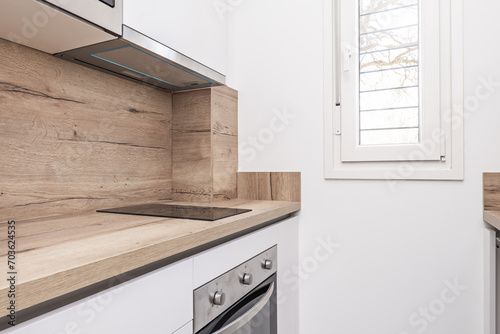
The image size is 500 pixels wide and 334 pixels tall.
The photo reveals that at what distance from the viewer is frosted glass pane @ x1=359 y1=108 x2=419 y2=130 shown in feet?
4.38

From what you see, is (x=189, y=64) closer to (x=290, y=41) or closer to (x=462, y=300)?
(x=290, y=41)

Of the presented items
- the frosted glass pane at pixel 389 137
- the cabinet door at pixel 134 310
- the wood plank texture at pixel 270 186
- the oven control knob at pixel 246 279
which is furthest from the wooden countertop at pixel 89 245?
the frosted glass pane at pixel 389 137

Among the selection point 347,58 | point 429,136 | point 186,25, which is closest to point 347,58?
point 347,58

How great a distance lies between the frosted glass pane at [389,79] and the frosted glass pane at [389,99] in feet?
0.08

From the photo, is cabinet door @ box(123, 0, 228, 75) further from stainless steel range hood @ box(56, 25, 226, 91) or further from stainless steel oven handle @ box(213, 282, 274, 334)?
stainless steel oven handle @ box(213, 282, 274, 334)

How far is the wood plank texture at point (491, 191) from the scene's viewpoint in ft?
3.90

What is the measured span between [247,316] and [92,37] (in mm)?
925

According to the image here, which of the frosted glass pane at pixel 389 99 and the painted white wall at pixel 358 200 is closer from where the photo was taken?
the painted white wall at pixel 358 200

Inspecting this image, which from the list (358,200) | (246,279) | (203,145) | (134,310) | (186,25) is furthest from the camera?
(203,145)

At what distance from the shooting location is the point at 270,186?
61.3 inches

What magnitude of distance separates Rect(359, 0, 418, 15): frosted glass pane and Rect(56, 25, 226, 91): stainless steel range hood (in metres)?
0.70

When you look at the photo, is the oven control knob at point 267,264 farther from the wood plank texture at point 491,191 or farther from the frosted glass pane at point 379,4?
the frosted glass pane at point 379,4

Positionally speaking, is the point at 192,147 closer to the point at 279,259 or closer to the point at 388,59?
the point at 279,259

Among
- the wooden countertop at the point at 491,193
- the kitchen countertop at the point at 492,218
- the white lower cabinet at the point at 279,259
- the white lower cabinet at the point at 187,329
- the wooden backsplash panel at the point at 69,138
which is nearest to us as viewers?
the white lower cabinet at the point at 187,329
